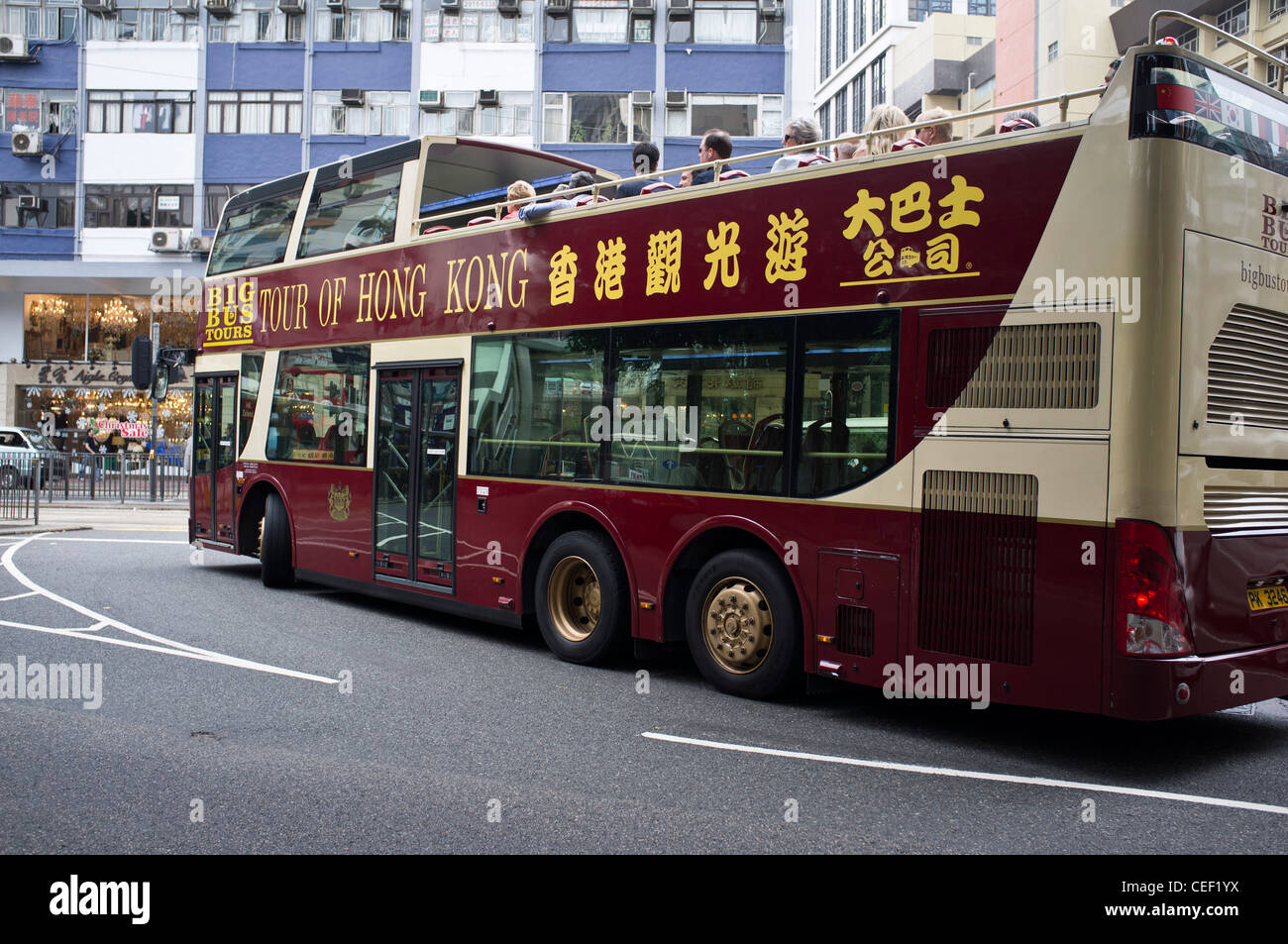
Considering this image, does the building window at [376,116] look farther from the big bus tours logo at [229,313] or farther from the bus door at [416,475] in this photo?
the bus door at [416,475]

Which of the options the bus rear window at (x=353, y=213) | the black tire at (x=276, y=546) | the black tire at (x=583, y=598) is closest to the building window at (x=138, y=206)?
the black tire at (x=276, y=546)

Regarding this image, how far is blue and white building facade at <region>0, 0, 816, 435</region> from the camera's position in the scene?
35.4 meters

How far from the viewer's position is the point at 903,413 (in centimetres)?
622

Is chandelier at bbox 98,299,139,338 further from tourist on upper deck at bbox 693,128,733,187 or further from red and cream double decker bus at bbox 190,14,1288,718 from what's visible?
tourist on upper deck at bbox 693,128,733,187

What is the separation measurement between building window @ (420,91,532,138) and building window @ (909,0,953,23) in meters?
36.8

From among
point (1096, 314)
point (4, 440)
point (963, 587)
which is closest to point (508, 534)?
point (963, 587)

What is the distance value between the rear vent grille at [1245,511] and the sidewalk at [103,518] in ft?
56.6

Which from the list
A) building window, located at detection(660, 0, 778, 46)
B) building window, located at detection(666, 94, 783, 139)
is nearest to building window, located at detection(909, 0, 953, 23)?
building window, located at detection(660, 0, 778, 46)

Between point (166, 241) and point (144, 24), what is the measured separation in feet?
24.7

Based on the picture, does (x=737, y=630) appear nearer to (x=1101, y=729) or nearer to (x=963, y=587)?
(x=963, y=587)

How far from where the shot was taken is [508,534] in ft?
29.5

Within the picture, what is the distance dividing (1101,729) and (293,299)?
8.69 m
